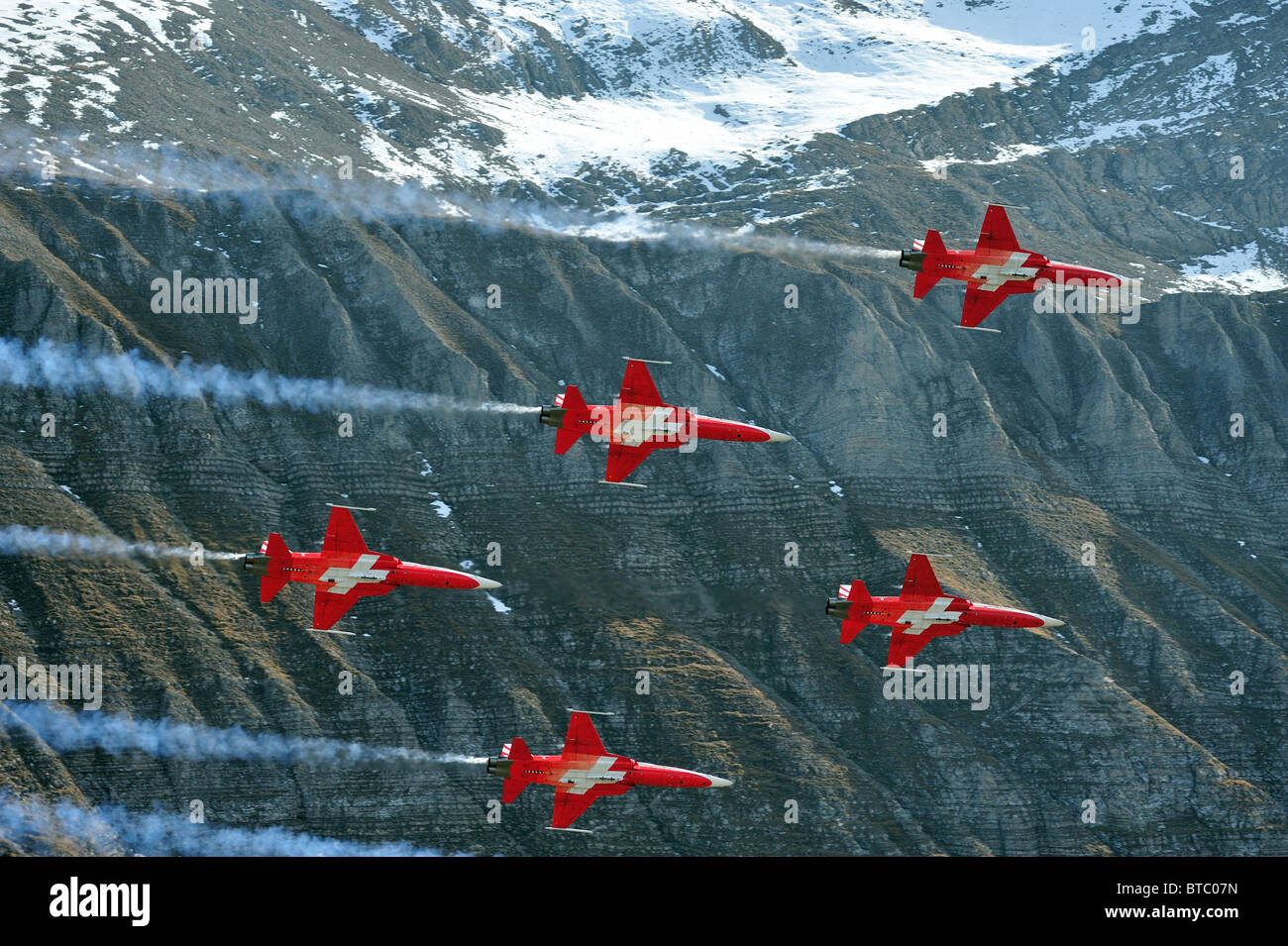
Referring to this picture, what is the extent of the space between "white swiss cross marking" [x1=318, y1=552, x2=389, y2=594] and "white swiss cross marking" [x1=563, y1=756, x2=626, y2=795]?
16577mm

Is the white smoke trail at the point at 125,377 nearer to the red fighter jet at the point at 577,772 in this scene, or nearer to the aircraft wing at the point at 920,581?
the aircraft wing at the point at 920,581

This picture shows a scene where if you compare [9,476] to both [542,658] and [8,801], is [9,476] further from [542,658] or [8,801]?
[542,658]

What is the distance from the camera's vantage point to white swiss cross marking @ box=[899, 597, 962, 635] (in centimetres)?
11453

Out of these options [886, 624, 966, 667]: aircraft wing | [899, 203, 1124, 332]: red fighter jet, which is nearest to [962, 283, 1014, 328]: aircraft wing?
[899, 203, 1124, 332]: red fighter jet

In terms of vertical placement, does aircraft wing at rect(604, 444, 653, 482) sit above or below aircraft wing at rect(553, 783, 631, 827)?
above

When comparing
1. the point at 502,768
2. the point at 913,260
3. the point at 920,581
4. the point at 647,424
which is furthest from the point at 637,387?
the point at 920,581

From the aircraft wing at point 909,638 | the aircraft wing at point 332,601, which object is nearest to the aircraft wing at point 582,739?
the aircraft wing at point 332,601

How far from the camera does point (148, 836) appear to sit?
14225cm

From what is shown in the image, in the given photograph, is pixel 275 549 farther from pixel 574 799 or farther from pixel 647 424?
pixel 574 799

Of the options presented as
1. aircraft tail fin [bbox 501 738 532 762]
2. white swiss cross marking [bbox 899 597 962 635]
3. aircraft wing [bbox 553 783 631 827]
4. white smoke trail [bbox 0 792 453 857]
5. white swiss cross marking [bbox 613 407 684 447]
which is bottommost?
white smoke trail [bbox 0 792 453 857]

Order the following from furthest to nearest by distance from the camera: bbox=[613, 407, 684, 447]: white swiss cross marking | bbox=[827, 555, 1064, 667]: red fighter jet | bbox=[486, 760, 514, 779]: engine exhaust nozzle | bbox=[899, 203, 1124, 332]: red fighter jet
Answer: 1. bbox=[827, 555, 1064, 667]: red fighter jet
2. bbox=[613, 407, 684, 447]: white swiss cross marking
3. bbox=[486, 760, 514, 779]: engine exhaust nozzle
4. bbox=[899, 203, 1124, 332]: red fighter jet

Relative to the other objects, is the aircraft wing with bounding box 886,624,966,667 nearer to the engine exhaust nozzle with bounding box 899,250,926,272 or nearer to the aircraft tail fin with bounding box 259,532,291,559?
the engine exhaust nozzle with bounding box 899,250,926,272

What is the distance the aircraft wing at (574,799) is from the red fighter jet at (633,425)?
19091mm
